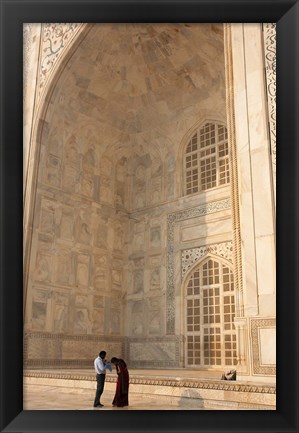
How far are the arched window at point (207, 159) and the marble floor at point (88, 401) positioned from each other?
18.6 feet

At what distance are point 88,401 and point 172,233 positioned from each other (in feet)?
19.5

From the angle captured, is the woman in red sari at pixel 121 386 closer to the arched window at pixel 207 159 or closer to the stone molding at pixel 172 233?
the stone molding at pixel 172 233

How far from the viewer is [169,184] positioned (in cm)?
1250

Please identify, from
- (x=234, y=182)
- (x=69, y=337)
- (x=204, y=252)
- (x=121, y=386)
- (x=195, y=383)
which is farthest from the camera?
(x=69, y=337)

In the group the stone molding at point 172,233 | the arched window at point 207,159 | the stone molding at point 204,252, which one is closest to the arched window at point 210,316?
the stone molding at point 204,252

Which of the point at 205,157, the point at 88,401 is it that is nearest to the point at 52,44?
the point at 205,157

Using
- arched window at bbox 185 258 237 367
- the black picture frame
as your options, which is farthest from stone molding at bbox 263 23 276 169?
arched window at bbox 185 258 237 367

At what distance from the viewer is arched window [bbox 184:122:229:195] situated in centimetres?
1148

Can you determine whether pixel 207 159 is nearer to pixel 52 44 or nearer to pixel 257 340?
pixel 52 44

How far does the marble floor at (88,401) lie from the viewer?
6062 mm

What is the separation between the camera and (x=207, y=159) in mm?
11836

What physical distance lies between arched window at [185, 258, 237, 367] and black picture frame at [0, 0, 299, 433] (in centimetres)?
750

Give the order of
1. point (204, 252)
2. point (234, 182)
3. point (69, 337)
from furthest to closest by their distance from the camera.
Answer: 1. point (69, 337)
2. point (204, 252)
3. point (234, 182)

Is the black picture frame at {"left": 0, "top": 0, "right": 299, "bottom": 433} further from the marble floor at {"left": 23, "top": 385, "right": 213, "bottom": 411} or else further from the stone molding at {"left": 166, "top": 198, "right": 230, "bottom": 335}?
the stone molding at {"left": 166, "top": 198, "right": 230, "bottom": 335}
